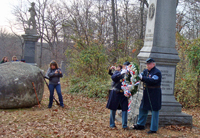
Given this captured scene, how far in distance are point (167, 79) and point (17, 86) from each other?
16.0 feet

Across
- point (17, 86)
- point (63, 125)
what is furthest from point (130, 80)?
point (17, 86)

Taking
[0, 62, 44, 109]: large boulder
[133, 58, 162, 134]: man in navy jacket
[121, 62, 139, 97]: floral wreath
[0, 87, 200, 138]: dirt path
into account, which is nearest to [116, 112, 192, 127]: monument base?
[0, 87, 200, 138]: dirt path

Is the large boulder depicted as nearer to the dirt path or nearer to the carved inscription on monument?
the dirt path

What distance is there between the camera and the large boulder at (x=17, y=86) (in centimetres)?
708

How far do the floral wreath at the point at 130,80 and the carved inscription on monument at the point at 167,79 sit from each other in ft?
4.11

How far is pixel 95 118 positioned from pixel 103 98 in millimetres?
3500

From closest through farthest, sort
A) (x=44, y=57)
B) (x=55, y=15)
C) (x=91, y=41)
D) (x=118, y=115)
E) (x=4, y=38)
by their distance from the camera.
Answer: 1. (x=118, y=115)
2. (x=91, y=41)
3. (x=55, y=15)
4. (x=4, y=38)
5. (x=44, y=57)

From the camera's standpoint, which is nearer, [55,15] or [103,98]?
[103,98]

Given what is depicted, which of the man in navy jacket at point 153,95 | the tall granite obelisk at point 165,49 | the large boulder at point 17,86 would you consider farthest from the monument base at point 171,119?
the large boulder at point 17,86

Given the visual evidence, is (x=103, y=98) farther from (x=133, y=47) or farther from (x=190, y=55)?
(x=133, y=47)

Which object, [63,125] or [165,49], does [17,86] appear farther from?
[165,49]

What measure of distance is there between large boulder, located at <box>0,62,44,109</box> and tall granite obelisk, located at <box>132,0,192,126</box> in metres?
3.78

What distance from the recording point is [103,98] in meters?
10.6

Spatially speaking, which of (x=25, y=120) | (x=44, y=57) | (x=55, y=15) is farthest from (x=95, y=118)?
(x=44, y=57)
